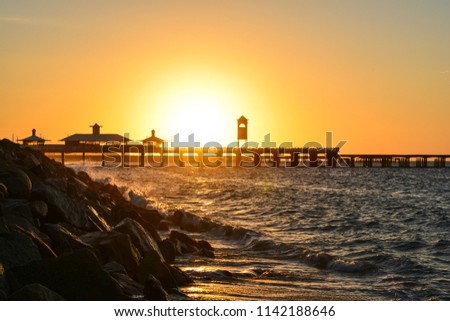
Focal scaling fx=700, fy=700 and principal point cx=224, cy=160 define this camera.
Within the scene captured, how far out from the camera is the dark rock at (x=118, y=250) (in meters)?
11.8

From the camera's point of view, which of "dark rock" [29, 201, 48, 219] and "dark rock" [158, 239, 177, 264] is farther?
"dark rock" [158, 239, 177, 264]

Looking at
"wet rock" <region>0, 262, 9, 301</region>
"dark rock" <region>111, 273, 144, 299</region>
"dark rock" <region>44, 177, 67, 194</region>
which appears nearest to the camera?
"wet rock" <region>0, 262, 9, 301</region>

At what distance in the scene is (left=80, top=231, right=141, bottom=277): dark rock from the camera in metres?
11.8

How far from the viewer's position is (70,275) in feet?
31.0

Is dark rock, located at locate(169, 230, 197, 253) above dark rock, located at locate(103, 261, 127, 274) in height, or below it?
below

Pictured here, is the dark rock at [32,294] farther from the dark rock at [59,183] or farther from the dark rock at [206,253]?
the dark rock at [59,183]

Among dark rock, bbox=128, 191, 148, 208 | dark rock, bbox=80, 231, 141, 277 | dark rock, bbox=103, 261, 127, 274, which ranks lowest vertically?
dark rock, bbox=128, 191, 148, 208

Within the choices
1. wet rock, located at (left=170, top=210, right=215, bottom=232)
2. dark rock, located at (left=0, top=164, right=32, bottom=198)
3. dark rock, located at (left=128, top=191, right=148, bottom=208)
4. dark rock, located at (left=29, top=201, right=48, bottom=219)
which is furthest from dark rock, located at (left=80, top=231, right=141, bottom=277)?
dark rock, located at (left=128, top=191, right=148, bottom=208)

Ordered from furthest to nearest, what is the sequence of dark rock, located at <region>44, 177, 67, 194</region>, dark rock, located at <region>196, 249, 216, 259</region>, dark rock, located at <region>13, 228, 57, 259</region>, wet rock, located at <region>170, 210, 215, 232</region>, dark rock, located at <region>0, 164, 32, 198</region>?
wet rock, located at <region>170, 210, 215, 232</region> → dark rock, located at <region>44, 177, 67, 194</region> → dark rock, located at <region>196, 249, 216, 259</region> → dark rock, located at <region>0, 164, 32, 198</region> → dark rock, located at <region>13, 228, 57, 259</region>

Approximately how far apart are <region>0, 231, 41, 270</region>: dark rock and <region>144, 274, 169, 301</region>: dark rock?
1.66 m

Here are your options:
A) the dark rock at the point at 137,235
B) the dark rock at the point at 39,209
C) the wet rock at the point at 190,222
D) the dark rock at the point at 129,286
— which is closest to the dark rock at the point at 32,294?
the dark rock at the point at 129,286

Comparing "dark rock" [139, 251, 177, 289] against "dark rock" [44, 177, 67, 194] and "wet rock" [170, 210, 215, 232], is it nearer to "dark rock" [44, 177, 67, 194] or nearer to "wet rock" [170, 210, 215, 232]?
"dark rock" [44, 177, 67, 194]
